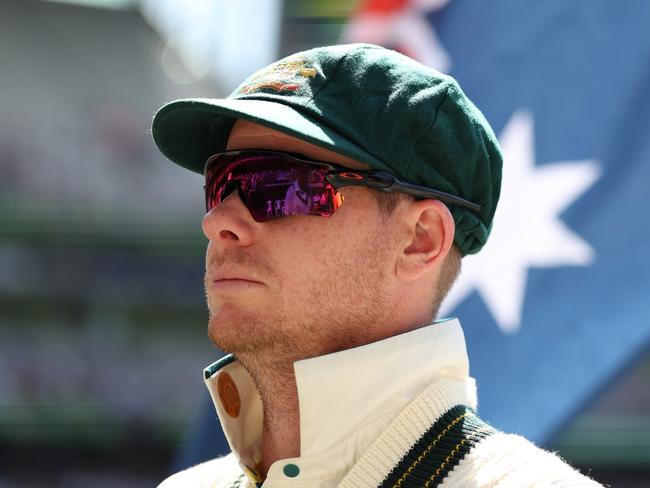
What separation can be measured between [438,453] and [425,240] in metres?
0.51

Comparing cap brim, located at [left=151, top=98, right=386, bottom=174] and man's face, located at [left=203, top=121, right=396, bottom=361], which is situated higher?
cap brim, located at [left=151, top=98, right=386, bottom=174]

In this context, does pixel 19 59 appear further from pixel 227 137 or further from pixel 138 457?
pixel 227 137

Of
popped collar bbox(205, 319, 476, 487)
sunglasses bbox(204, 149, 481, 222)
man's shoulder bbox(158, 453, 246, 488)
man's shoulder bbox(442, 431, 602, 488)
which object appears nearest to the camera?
man's shoulder bbox(442, 431, 602, 488)

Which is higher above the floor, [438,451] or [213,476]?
[438,451]

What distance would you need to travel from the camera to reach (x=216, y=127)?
2615mm

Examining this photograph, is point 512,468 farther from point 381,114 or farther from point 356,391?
point 381,114

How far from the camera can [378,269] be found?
2.38 meters

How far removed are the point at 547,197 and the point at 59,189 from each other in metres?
14.2

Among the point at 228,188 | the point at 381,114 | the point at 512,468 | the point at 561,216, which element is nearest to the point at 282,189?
the point at 228,188

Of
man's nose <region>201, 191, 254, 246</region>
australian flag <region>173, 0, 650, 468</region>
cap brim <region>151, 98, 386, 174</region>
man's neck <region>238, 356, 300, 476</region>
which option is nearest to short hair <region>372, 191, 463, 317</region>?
cap brim <region>151, 98, 386, 174</region>

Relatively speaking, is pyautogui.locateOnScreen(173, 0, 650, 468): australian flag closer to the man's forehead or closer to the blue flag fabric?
the blue flag fabric

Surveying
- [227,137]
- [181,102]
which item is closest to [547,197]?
[227,137]

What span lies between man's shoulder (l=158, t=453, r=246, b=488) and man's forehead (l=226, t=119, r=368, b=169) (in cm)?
72

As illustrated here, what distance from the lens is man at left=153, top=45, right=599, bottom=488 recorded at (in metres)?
2.20
